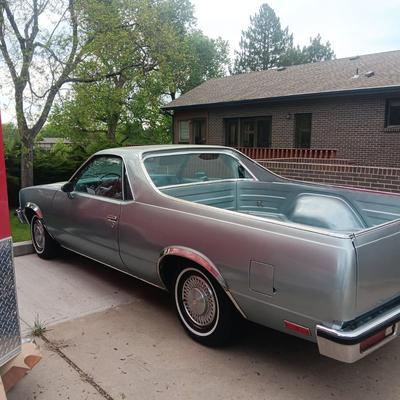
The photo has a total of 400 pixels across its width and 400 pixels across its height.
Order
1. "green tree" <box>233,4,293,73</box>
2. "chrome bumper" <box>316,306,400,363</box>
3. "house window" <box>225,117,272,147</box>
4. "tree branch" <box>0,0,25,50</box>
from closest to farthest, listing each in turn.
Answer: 1. "chrome bumper" <box>316,306,400,363</box>
2. "tree branch" <box>0,0,25,50</box>
3. "house window" <box>225,117,272,147</box>
4. "green tree" <box>233,4,293,73</box>

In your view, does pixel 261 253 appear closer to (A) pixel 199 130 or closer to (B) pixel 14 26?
(B) pixel 14 26

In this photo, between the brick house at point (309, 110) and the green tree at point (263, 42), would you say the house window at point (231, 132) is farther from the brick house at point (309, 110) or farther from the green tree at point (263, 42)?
the green tree at point (263, 42)

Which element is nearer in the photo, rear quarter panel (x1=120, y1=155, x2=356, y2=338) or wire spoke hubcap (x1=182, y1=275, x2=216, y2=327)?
rear quarter panel (x1=120, y1=155, x2=356, y2=338)

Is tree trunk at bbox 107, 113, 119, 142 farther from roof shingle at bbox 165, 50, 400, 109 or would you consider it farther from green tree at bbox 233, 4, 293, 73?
green tree at bbox 233, 4, 293, 73

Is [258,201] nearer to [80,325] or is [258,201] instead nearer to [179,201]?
[179,201]

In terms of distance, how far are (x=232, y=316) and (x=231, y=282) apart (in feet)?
1.26

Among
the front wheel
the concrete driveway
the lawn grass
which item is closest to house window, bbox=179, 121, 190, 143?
the lawn grass

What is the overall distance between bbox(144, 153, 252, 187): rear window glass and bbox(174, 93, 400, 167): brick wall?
35.4 ft

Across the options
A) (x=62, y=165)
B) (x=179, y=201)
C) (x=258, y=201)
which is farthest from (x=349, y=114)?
→ (x=179, y=201)

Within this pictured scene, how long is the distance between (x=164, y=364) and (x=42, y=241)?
3130mm

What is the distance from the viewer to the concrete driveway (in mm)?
2768

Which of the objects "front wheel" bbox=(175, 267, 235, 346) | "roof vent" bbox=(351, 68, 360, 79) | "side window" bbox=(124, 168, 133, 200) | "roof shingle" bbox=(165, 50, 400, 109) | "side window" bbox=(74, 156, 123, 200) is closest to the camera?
"front wheel" bbox=(175, 267, 235, 346)

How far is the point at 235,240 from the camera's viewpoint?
2881 millimetres

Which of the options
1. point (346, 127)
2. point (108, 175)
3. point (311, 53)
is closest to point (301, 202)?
point (108, 175)
